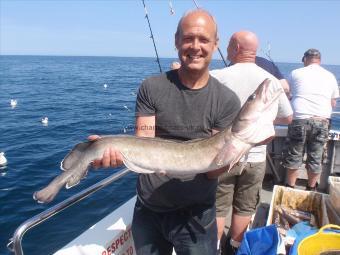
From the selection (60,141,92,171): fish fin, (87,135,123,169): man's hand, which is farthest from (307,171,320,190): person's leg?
(60,141,92,171): fish fin

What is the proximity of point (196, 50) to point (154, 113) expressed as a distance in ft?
1.96

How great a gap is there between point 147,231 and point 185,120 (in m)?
1.03

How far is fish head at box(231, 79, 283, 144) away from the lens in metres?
2.57

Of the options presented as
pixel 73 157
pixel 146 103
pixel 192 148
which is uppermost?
pixel 146 103

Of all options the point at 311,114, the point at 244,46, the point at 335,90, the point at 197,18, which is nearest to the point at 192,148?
the point at 197,18

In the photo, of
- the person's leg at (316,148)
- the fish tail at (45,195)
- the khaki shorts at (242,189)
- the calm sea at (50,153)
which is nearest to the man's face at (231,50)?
the khaki shorts at (242,189)

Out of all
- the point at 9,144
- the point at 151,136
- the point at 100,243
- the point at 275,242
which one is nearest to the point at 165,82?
the point at 151,136

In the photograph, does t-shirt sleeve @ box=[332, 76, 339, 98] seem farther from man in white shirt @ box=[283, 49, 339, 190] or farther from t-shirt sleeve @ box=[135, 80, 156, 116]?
t-shirt sleeve @ box=[135, 80, 156, 116]

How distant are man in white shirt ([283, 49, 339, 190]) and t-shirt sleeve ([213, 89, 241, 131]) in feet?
11.8

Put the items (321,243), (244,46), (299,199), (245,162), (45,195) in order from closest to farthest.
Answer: (45,195) < (321,243) < (245,162) < (244,46) < (299,199)

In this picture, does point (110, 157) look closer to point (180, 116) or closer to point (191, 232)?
point (180, 116)

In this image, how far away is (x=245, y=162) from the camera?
392 cm

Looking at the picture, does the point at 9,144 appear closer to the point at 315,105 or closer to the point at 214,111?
the point at 315,105

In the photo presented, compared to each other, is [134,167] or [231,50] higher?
[231,50]
